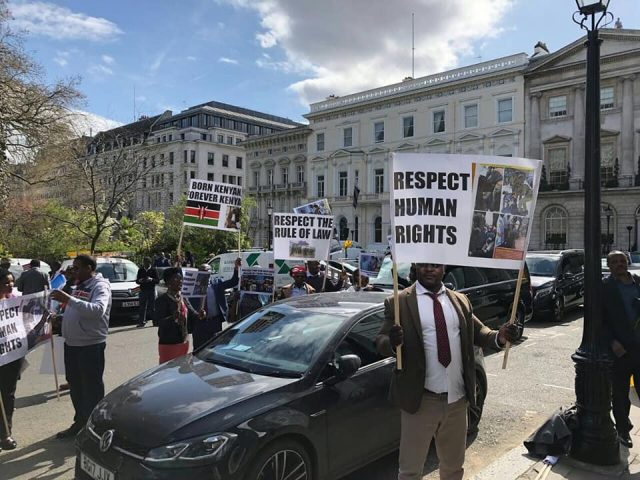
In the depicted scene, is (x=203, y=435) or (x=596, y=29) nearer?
(x=203, y=435)

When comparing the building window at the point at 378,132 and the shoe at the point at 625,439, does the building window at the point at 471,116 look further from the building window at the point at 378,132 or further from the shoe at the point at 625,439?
the shoe at the point at 625,439

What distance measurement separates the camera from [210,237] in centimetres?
3206

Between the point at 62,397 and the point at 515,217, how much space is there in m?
6.18

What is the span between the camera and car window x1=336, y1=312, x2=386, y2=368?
4.25 metres

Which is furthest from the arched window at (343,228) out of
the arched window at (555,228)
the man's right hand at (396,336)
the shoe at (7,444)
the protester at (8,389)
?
the man's right hand at (396,336)

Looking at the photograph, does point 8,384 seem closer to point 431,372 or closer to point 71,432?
point 71,432

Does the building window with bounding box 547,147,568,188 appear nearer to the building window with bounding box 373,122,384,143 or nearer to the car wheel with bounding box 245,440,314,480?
the building window with bounding box 373,122,384,143

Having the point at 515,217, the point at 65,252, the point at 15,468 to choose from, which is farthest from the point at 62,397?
the point at 65,252

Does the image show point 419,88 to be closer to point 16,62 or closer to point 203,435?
point 16,62

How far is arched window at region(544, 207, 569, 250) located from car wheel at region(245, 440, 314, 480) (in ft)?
135

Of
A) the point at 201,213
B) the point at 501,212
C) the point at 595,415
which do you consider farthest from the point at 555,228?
the point at 501,212

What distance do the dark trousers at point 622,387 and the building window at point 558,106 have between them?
1608 inches

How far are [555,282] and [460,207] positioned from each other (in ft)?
35.9

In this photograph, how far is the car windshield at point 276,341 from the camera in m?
4.09
